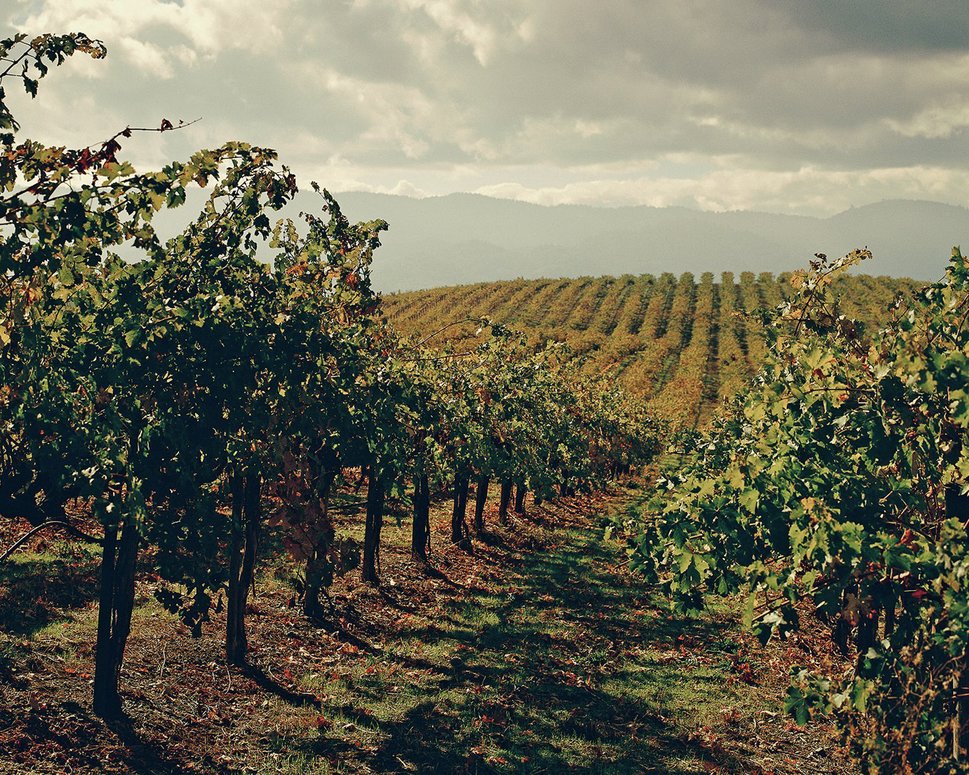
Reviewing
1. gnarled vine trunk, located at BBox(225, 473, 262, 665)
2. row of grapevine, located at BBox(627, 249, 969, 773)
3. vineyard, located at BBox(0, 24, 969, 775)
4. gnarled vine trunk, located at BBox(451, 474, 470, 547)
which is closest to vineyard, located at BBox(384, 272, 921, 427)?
gnarled vine trunk, located at BBox(451, 474, 470, 547)

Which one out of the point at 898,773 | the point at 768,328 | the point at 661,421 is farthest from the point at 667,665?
the point at 661,421

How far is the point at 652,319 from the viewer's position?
107 metres

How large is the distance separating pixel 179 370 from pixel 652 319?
102290mm

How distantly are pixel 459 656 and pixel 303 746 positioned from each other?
15.5ft

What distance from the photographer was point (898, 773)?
8867 millimetres

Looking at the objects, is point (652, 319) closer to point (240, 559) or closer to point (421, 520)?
point (421, 520)

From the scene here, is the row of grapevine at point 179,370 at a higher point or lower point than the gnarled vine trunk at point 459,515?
higher

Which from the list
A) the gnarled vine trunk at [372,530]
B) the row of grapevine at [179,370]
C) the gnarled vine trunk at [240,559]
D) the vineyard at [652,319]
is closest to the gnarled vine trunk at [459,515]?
the gnarled vine trunk at [372,530]

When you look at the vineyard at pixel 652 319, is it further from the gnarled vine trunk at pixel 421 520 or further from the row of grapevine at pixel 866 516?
the row of grapevine at pixel 866 516

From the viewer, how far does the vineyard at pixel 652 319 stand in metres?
78.8

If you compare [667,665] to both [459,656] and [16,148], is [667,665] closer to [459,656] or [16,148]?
[459,656]

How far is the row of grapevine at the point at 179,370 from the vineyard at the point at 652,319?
51.4 metres

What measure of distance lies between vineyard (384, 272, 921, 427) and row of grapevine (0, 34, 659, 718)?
5137 cm

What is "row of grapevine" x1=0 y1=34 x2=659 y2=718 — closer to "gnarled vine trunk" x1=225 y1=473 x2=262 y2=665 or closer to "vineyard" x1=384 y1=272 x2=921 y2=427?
"gnarled vine trunk" x1=225 y1=473 x2=262 y2=665
